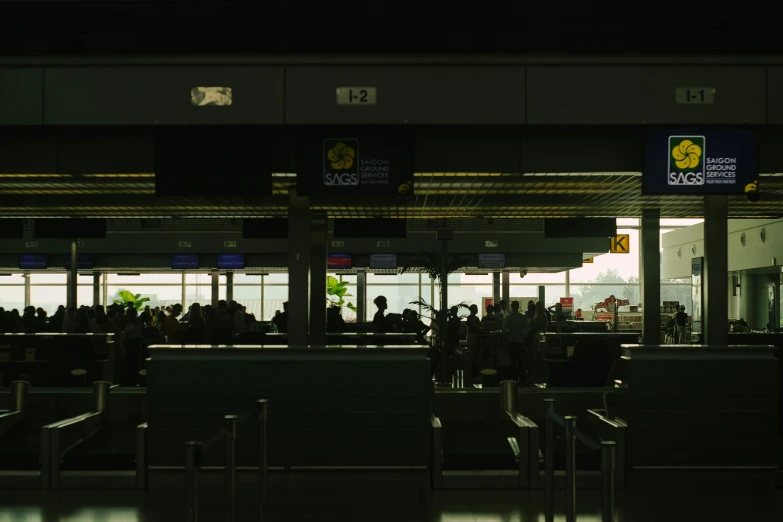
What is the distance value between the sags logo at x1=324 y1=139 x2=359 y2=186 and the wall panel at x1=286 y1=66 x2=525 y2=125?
39cm

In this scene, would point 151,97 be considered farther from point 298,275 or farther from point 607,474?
point 607,474

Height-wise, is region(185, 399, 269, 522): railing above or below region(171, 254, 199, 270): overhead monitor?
below

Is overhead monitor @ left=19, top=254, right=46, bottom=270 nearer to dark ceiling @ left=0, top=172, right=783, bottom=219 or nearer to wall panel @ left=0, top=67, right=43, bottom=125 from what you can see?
dark ceiling @ left=0, top=172, right=783, bottom=219

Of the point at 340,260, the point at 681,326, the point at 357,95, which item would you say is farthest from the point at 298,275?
the point at 681,326

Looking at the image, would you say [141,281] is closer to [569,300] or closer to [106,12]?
[569,300]

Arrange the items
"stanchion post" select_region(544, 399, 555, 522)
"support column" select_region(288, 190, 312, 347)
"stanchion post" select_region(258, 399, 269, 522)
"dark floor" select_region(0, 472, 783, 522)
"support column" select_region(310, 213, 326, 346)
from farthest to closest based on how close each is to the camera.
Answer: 1. "support column" select_region(310, 213, 326, 346)
2. "support column" select_region(288, 190, 312, 347)
3. "dark floor" select_region(0, 472, 783, 522)
4. "stanchion post" select_region(258, 399, 269, 522)
5. "stanchion post" select_region(544, 399, 555, 522)

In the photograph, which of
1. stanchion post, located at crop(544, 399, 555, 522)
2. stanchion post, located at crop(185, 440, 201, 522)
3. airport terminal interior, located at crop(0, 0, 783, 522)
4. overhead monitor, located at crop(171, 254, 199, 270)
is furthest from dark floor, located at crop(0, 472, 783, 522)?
overhead monitor, located at crop(171, 254, 199, 270)

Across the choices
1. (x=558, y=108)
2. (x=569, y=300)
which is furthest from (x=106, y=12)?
(x=569, y=300)

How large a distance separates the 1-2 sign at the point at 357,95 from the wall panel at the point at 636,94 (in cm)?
151

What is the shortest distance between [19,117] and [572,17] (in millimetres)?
5290

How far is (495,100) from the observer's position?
8477 mm

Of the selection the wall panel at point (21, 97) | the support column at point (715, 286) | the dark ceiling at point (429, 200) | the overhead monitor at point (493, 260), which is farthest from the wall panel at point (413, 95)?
the overhead monitor at point (493, 260)

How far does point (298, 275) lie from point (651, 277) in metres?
4.74

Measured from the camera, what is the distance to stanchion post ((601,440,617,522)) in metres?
4.38
